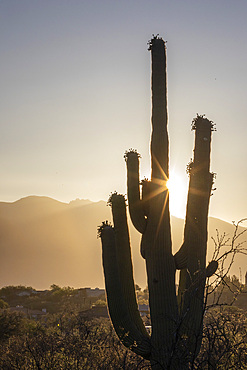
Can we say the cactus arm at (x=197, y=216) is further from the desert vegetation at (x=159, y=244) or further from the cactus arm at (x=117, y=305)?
the cactus arm at (x=117, y=305)

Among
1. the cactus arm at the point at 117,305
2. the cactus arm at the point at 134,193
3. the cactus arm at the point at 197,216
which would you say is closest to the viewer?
the cactus arm at the point at 197,216

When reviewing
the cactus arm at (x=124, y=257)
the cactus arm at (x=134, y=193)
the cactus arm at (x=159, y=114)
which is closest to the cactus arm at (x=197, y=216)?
the cactus arm at (x=159, y=114)

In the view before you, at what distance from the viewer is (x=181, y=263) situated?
31.9ft

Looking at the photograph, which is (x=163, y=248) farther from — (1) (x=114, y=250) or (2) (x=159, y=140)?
(2) (x=159, y=140)

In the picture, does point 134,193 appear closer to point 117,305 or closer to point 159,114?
point 159,114

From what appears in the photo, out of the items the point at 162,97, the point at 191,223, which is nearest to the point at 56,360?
the point at 191,223

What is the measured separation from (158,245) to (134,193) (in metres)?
1.39

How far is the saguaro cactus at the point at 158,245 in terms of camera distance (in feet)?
30.5

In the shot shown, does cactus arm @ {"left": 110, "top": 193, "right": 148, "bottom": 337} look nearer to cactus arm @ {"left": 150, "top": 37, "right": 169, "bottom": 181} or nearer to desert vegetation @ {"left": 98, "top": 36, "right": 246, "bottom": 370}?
desert vegetation @ {"left": 98, "top": 36, "right": 246, "bottom": 370}

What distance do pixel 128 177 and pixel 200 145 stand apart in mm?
1868

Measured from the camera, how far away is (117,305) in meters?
9.96

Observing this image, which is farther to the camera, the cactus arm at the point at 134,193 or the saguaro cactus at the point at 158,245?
the cactus arm at the point at 134,193

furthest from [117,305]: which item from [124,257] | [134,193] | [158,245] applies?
[134,193]

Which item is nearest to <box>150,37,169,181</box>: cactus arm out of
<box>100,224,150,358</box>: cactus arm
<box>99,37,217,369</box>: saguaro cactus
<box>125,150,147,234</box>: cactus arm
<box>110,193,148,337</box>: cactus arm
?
<box>99,37,217,369</box>: saguaro cactus
